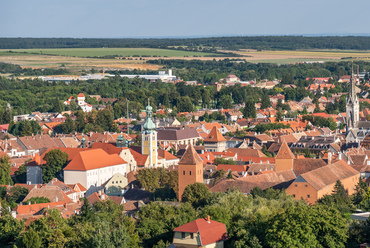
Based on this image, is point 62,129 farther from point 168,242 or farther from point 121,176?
point 168,242

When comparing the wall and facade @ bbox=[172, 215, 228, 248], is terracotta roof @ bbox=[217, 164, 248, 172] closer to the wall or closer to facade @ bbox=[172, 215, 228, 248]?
the wall

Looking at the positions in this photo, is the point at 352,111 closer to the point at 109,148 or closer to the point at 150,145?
the point at 150,145

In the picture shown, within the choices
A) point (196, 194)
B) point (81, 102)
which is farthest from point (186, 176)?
point (81, 102)

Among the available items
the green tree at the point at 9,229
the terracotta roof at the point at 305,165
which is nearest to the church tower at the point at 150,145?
the terracotta roof at the point at 305,165

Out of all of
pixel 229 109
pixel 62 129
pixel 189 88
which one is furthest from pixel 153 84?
pixel 62 129

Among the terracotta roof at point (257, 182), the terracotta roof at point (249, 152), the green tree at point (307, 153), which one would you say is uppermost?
the terracotta roof at point (257, 182)

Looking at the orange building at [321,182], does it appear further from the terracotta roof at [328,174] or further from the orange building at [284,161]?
the orange building at [284,161]
